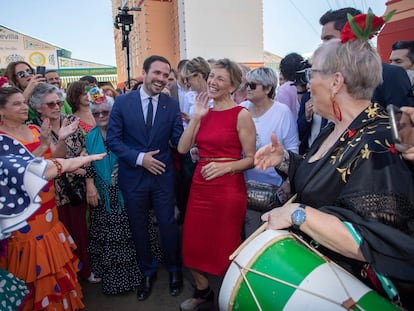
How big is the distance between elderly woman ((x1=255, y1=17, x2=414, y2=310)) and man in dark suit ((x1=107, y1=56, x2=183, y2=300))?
1.47 m

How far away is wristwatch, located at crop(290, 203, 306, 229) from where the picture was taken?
1271 mm

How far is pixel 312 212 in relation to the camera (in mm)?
1255

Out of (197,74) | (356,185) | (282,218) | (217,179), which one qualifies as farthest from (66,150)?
(356,185)

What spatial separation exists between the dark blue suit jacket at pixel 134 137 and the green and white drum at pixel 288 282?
5.08 ft

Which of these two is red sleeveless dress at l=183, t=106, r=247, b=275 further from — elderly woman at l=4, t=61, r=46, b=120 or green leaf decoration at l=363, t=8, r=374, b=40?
elderly woman at l=4, t=61, r=46, b=120

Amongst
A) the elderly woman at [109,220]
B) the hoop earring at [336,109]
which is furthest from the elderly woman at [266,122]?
the hoop earring at [336,109]

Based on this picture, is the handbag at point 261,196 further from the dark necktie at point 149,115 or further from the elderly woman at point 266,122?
the dark necktie at point 149,115

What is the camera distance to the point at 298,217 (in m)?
1.28

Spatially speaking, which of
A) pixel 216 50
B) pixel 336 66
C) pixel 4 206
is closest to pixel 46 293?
pixel 4 206

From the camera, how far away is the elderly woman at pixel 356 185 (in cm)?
114

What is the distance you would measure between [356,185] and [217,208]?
1.32 m

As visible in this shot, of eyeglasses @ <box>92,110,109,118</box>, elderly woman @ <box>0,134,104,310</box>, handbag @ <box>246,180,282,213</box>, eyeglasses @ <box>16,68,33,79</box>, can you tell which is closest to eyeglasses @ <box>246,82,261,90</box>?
handbag @ <box>246,180,282,213</box>

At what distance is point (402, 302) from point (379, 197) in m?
0.48

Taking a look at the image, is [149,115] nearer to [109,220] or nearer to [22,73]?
[109,220]
